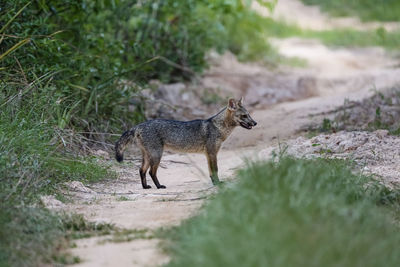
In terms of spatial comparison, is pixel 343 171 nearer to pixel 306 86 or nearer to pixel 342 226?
pixel 342 226

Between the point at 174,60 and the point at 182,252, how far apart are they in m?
8.57

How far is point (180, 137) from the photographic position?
741 cm

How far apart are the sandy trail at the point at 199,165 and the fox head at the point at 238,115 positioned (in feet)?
1.28

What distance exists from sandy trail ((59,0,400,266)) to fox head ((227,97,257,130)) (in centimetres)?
39

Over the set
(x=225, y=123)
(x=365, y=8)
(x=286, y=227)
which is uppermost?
(x=365, y=8)

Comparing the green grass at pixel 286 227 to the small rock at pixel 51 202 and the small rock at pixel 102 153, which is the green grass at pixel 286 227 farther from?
the small rock at pixel 102 153

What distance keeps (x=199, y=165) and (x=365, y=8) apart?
15.0m

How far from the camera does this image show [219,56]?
47.2ft

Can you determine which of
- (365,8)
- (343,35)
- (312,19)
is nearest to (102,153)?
(343,35)

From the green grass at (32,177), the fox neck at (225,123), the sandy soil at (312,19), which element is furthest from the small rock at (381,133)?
the sandy soil at (312,19)

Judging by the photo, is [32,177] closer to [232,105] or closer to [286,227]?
[232,105]

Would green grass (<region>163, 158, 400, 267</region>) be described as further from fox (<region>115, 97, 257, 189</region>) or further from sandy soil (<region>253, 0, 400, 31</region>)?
sandy soil (<region>253, 0, 400, 31</region>)

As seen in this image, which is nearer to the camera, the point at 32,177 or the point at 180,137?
the point at 32,177

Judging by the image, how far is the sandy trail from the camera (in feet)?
15.5
